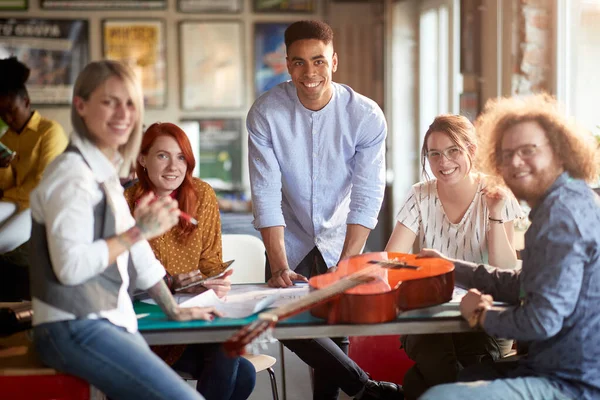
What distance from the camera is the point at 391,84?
22.8ft

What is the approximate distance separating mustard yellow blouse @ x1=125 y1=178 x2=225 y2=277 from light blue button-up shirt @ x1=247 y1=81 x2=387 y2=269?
227 mm

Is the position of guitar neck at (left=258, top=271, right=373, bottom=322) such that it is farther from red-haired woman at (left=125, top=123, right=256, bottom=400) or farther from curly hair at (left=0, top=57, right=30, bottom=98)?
curly hair at (left=0, top=57, right=30, bottom=98)

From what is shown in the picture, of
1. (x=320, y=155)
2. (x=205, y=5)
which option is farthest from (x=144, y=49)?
(x=320, y=155)

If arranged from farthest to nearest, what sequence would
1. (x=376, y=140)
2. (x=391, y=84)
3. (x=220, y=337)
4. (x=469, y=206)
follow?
(x=391, y=84), (x=376, y=140), (x=469, y=206), (x=220, y=337)

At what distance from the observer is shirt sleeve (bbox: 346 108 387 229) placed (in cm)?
291

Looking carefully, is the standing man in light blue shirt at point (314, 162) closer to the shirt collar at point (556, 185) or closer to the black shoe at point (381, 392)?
the black shoe at point (381, 392)

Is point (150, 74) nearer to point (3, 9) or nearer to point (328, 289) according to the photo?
point (3, 9)

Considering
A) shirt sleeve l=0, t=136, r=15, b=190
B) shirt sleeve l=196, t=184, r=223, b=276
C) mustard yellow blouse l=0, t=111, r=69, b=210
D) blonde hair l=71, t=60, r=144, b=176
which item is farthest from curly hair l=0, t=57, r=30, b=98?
blonde hair l=71, t=60, r=144, b=176

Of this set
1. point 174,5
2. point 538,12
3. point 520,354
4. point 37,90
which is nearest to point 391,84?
point 174,5

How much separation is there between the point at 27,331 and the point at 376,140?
143 cm

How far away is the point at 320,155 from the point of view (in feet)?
9.82

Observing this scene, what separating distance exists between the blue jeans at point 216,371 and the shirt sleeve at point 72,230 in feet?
2.54

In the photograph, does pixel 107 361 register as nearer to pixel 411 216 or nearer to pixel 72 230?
pixel 72 230

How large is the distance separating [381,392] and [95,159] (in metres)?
1.31
